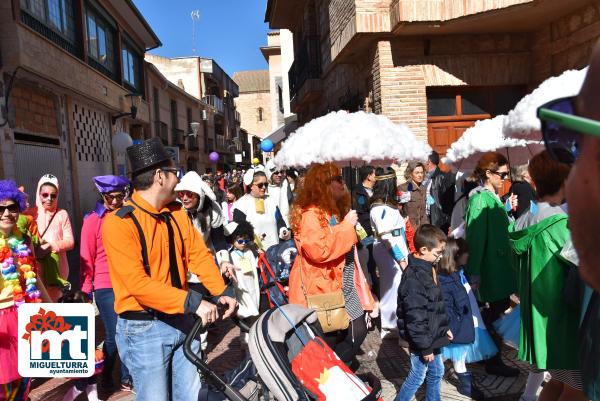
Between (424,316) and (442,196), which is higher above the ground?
(442,196)

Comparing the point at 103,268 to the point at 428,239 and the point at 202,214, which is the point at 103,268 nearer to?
the point at 202,214

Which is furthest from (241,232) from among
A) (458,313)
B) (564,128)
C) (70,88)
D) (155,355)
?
(70,88)

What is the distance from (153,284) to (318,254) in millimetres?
1350

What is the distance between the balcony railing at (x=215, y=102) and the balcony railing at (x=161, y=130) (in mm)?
15085

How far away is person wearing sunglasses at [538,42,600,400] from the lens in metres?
0.85

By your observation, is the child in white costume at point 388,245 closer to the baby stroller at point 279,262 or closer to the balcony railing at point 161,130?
the baby stroller at point 279,262

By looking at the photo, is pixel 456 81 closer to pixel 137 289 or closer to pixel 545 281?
pixel 545 281

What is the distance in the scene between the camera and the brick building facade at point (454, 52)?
9.19m

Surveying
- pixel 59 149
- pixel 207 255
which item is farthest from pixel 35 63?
pixel 207 255

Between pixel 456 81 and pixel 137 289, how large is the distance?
934 centimetres

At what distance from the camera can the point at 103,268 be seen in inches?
183

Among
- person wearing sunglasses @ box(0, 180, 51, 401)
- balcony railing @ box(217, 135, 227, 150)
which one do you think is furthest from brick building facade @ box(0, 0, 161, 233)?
balcony railing @ box(217, 135, 227, 150)

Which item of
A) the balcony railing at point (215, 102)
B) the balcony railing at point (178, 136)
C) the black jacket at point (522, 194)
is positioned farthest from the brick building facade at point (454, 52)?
the balcony railing at point (215, 102)
